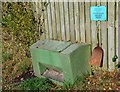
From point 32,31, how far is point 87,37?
1716 mm

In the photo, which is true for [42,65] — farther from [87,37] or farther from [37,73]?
[87,37]

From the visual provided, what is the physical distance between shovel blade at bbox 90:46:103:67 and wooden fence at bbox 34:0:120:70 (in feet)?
0.26

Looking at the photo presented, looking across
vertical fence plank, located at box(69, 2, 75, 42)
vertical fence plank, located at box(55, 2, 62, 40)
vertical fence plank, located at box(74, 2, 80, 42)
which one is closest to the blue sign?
vertical fence plank, located at box(74, 2, 80, 42)

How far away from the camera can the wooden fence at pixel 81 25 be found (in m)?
4.94

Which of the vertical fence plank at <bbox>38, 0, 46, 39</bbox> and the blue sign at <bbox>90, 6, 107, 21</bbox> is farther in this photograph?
the vertical fence plank at <bbox>38, 0, 46, 39</bbox>

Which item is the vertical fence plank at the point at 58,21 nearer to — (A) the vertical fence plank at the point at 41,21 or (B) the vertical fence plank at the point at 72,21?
(B) the vertical fence plank at the point at 72,21

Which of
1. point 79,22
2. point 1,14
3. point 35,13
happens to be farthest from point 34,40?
point 79,22

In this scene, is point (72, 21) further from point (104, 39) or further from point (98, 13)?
point (104, 39)

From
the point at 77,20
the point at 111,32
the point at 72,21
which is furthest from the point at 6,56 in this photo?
the point at 111,32

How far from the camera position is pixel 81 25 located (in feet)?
17.8

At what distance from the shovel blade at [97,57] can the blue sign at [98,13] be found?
57 centimetres

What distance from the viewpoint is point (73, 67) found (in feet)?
16.7

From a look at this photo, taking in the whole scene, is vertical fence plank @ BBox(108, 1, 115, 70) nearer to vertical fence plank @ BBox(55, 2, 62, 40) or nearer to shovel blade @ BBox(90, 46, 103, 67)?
shovel blade @ BBox(90, 46, 103, 67)

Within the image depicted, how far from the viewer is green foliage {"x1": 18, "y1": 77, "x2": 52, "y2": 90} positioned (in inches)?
205
